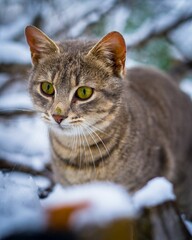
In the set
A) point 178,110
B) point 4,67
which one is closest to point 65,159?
point 178,110

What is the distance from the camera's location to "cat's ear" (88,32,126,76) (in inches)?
70.1

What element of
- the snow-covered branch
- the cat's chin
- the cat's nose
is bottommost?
the cat's chin

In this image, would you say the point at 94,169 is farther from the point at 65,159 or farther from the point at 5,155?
the point at 5,155

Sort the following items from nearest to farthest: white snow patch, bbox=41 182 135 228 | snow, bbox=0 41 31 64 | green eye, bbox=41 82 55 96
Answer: white snow patch, bbox=41 182 135 228 → green eye, bbox=41 82 55 96 → snow, bbox=0 41 31 64

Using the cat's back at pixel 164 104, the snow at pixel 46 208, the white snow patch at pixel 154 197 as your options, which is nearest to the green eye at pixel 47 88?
the cat's back at pixel 164 104

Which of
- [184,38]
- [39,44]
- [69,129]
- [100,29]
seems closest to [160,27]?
[184,38]

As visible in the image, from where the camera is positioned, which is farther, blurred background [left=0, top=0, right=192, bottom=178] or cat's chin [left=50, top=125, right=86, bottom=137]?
blurred background [left=0, top=0, right=192, bottom=178]

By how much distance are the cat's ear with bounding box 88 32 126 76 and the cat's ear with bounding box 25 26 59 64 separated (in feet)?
0.65

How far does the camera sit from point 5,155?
201cm

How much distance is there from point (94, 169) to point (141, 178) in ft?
0.83

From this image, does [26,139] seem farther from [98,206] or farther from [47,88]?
[98,206]

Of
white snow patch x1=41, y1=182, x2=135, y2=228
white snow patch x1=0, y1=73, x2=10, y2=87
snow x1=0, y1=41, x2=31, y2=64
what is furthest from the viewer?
white snow patch x1=0, y1=73, x2=10, y2=87

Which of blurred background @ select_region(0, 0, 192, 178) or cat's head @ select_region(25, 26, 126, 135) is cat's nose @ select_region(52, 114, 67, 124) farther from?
blurred background @ select_region(0, 0, 192, 178)

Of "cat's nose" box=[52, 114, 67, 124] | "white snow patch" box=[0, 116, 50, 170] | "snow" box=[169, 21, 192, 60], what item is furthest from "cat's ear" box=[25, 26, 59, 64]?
"snow" box=[169, 21, 192, 60]
